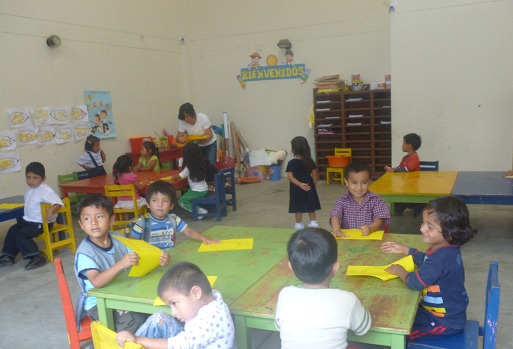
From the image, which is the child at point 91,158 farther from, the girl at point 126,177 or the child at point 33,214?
the child at point 33,214

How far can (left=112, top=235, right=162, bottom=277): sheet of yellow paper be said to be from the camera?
2113 mm

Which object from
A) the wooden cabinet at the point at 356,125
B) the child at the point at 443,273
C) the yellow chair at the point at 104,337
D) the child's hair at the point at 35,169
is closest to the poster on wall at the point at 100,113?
the child's hair at the point at 35,169

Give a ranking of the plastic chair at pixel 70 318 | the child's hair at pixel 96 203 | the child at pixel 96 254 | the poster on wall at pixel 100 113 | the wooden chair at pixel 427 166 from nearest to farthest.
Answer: the plastic chair at pixel 70 318
the child at pixel 96 254
the child's hair at pixel 96 203
the wooden chair at pixel 427 166
the poster on wall at pixel 100 113

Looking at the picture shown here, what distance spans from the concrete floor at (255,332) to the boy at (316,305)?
1.26 m

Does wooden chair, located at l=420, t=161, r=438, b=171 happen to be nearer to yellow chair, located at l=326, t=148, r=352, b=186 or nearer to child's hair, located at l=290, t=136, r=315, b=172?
child's hair, located at l=290, t=136, r=315, b=172

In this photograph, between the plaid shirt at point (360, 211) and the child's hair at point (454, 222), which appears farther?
the plaid shirt at point (360, 211)

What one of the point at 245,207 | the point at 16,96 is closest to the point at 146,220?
the point at 245,207

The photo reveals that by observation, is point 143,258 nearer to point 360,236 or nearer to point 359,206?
point 360,236

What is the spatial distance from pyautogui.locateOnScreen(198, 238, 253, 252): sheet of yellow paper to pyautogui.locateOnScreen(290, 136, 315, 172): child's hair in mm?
2431

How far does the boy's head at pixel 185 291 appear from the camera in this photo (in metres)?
1.67

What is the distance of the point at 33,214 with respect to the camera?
4.59 metres

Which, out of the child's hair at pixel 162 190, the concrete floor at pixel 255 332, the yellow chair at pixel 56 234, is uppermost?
the child's hair at pixel 162 190

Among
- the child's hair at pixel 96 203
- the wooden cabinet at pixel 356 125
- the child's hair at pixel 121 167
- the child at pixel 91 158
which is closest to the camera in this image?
the child's hair at pixel 96 203

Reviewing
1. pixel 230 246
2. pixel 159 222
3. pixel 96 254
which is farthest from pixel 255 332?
pixel 96 254
